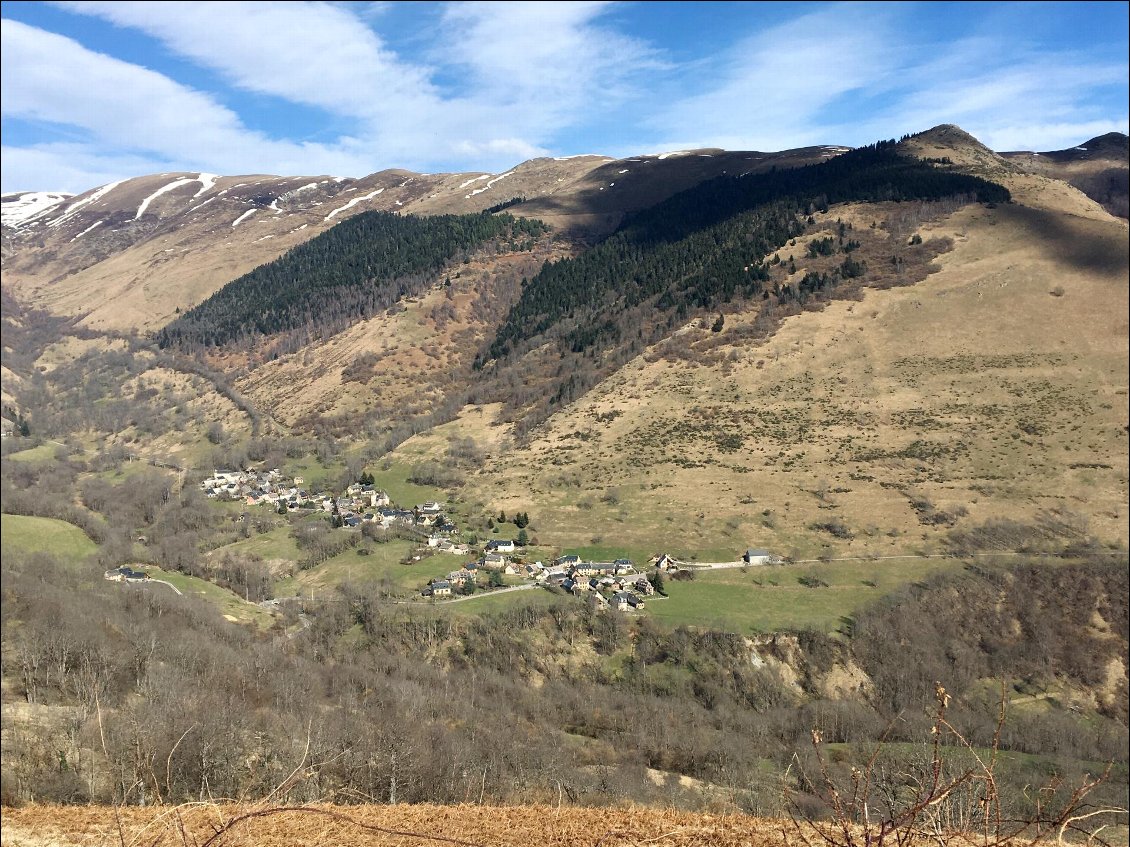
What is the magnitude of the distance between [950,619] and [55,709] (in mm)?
53777

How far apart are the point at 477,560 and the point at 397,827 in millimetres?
48838

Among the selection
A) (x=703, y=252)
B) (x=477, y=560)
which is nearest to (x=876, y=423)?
(x=477, y=560)

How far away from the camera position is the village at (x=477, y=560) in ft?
167

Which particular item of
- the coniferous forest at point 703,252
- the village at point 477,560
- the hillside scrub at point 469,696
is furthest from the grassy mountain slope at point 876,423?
the coniferous forest at point 703,252

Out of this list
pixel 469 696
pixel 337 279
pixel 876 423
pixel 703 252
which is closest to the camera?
pixel 469 696

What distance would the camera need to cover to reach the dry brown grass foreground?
8.05m

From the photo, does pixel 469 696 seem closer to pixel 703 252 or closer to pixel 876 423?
pixel 876 423

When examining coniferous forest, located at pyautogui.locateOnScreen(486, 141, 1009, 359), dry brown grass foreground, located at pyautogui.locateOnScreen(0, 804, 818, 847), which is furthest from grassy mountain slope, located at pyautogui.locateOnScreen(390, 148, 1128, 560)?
dry brown grass foreground, located at pyautogui.locateOnScreen(0, 804, 818, 847)

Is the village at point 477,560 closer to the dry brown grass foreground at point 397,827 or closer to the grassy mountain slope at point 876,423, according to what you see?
the grassy mountain slope at point 876,423

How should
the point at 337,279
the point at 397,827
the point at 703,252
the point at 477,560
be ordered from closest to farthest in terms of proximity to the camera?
the point at 397,827 → the point at 477,560 → the point at 703,252 → the point at 337,279

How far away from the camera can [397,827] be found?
9586 millimetres

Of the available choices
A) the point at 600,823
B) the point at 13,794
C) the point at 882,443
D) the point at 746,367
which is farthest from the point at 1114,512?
the point at 13,794

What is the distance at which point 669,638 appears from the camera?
147 ft

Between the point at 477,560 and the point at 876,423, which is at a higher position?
the point at 876,423
